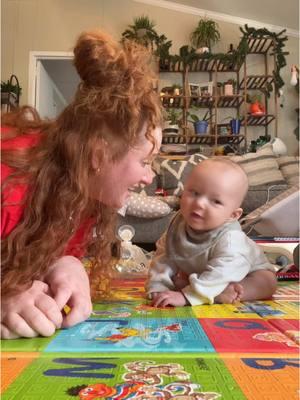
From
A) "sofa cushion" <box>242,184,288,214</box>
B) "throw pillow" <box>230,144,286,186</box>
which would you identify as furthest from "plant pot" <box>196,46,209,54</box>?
"sofa cushion" <box>242,184,288,214</box>

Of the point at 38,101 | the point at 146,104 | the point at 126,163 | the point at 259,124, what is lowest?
the point at 126,163

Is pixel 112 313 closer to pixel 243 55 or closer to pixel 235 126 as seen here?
pixel 235 126

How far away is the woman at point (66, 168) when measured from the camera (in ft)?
2.25

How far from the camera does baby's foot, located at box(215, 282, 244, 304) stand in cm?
99

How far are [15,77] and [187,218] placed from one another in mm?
3959

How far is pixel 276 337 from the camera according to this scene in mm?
677

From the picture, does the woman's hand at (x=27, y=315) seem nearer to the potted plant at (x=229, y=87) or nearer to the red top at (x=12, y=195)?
the red top at (x=12, y=195)

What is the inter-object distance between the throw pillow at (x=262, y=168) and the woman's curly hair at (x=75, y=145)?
8.66ft

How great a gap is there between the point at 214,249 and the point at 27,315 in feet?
1.64

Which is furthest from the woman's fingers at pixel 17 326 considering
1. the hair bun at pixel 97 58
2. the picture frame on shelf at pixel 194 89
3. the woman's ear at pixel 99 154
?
the picture frame on shelf at pixel 194 89

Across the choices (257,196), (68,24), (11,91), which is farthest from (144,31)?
(257,196)

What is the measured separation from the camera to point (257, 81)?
14.5 ft

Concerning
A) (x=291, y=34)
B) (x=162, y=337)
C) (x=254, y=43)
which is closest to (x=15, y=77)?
(x=254, y=43)

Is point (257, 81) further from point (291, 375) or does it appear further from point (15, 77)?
point (291, 375)
